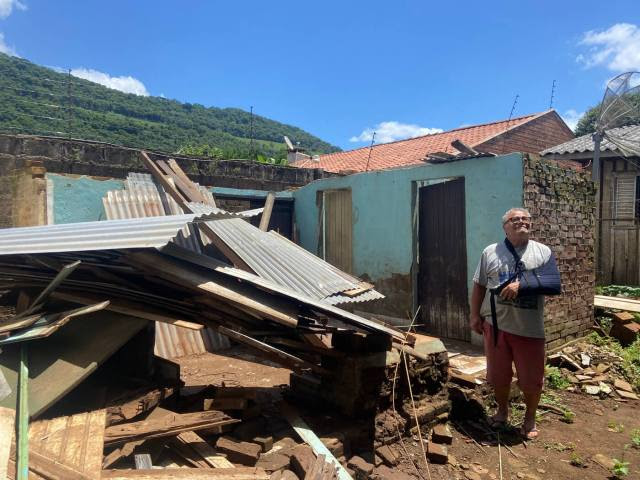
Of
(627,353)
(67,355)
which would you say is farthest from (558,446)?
(67,355)

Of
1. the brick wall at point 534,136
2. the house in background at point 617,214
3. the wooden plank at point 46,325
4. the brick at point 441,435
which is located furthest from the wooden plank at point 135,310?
the brick wall at point 534,136

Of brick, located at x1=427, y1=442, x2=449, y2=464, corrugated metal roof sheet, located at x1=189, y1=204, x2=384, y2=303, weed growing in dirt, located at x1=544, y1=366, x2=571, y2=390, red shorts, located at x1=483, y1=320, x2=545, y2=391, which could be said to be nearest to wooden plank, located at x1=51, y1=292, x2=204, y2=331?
corrugated metal roof sheet, located at x1=189, y1=204, x2=384, y2=303

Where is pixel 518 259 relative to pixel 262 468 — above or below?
above

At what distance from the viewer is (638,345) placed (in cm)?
573

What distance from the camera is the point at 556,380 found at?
4.91 metres

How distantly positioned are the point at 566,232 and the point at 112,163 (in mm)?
7188

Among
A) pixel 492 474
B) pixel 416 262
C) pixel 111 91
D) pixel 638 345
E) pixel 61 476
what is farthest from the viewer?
pixel 111 91

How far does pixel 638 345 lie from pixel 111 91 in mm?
37609

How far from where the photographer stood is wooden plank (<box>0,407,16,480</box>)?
5.42 ft

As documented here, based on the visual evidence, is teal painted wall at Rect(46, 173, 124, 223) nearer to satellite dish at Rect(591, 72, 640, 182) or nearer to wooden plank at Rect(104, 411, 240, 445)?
wooden plank at Rect(104, 411, 240, 445)

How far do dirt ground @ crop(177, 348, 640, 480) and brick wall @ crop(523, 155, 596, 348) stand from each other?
1.45 m

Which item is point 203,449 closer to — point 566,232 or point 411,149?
point 566,232

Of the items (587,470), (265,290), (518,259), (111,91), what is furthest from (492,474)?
(111,91)

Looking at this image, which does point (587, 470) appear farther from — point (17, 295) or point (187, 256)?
point (17, 295)
